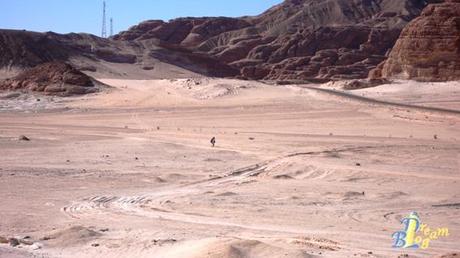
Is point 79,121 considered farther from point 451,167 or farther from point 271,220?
point 271,220

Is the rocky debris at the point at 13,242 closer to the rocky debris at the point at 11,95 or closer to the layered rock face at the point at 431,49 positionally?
the rocky debris at the point at 11,95

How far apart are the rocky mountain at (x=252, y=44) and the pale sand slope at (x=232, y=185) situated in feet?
158

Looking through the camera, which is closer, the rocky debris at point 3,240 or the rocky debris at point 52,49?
the rocky debris at point 3,240

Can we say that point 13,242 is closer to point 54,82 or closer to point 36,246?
point 36,246

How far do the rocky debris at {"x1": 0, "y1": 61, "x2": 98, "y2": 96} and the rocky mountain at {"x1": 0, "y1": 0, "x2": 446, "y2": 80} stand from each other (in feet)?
79.0

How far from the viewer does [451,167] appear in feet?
56.4

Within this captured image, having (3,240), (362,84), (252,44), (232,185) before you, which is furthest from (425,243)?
(252,44)

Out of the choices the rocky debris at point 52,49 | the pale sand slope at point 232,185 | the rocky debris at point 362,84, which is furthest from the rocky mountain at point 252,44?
the pale sand slope at point 232,185

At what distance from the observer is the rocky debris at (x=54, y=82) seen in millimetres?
45656

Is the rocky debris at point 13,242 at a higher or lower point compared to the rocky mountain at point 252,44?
lower

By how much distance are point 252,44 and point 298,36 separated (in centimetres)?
747

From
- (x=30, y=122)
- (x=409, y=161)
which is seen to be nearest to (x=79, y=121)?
(x=30, y=122)

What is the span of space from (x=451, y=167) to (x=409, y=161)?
1.22 meters

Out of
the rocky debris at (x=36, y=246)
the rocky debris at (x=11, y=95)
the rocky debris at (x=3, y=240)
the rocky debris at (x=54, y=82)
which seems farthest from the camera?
the rocky debris at (x=54, y=82)
